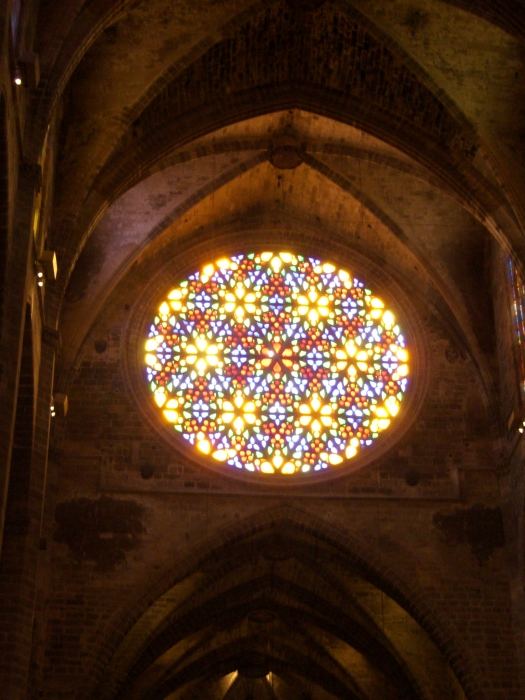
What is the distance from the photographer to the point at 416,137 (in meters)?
18.5

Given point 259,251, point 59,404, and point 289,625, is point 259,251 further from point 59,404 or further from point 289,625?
point 289,625

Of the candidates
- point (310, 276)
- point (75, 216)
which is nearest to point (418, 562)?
point (310, 276)

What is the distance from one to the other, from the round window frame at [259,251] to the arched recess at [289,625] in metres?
1.02

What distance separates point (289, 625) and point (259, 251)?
6.65 m

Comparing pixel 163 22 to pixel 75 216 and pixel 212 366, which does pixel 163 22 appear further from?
pixel 212 366

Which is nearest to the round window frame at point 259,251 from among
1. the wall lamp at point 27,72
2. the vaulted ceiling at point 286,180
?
the vaulted ceiling at point 286,180

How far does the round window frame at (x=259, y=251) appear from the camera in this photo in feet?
67.4

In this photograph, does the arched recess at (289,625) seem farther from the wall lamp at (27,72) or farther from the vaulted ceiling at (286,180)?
the wall lamp at (27,72)

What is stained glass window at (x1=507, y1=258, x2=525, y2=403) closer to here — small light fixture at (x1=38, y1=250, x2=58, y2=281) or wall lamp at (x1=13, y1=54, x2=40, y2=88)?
small light fixture at (x1=38, y1=250, x2=58, y2=281)

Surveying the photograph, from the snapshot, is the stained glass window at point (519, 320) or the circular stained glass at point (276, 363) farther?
the circular stained glass at point (276, 363)

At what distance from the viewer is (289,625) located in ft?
79.2

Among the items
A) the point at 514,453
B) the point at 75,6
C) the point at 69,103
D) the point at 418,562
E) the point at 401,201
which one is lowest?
the point at 418,562

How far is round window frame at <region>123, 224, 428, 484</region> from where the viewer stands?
20531 millimetres

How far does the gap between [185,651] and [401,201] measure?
352 inches
